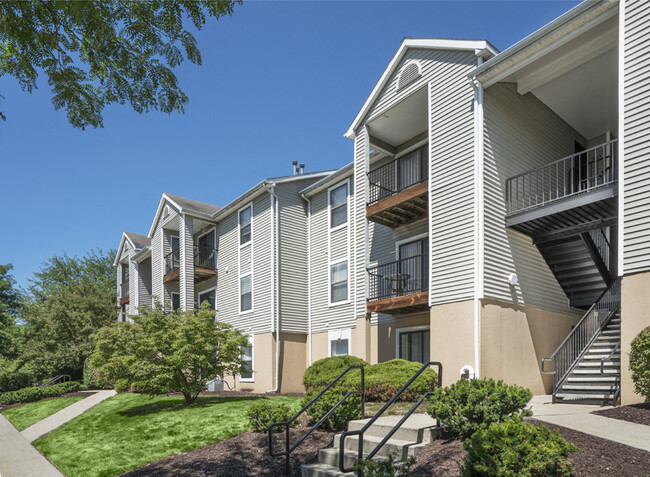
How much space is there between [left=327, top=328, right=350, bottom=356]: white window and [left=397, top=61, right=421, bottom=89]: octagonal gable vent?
861 centimetres

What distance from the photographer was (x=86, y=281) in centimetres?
3203

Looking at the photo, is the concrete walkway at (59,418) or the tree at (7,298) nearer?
the concrete walkway at (59,418)

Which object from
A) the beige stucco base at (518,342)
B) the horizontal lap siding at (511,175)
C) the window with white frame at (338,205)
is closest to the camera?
the beige stucco base at (518,342)

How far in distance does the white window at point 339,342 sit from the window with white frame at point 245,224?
20.1 ft

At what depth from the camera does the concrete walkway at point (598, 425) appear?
20.9 ft

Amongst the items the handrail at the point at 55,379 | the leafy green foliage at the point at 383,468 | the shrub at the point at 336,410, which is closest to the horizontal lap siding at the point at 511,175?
the shrub at the point at 336,410

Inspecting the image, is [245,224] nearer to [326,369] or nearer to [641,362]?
[326,369]

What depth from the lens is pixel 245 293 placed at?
72.5ft

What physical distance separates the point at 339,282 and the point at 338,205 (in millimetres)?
2966

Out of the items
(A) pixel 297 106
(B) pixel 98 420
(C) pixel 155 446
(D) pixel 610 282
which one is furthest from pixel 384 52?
(B) pixel 98 420

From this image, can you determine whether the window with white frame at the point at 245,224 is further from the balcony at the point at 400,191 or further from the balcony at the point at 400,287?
the balcony at the point at 400,287

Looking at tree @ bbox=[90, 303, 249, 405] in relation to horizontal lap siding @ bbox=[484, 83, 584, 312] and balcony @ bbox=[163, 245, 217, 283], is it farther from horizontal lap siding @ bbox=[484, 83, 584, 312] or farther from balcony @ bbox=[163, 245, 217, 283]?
balcony @ bbox=[163, 245, 217, 283]

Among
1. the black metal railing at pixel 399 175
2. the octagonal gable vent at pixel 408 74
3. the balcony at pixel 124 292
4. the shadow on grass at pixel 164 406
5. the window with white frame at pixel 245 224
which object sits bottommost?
the shadow on grass at pixel 164 406

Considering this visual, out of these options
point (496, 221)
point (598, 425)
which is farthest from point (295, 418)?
point (496, 221)
